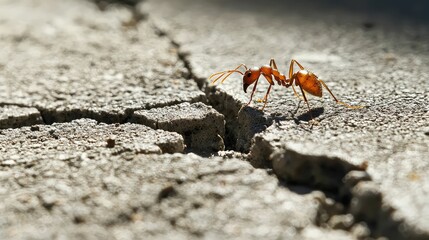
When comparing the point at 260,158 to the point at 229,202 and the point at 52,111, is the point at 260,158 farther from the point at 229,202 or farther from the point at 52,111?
the point at 52,111

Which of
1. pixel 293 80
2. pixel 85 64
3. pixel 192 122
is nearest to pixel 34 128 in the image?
pixel 192 122

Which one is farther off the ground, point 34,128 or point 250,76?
point 250,76

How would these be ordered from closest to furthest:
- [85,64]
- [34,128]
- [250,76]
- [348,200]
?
1. [348,200]
2. [34,128]
3. [250,76]
4. [85,64]

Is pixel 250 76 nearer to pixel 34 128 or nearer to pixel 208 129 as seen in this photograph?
pixel 208 129

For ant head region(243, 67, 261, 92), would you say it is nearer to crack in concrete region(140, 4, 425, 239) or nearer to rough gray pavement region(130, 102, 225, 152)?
rough gray pavement region(130, 102, 225, 152)

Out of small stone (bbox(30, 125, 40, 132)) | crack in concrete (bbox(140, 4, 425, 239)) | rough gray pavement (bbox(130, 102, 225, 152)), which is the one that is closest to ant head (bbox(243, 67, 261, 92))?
rough gray pavement (bbox(130, 102, 225, 152))

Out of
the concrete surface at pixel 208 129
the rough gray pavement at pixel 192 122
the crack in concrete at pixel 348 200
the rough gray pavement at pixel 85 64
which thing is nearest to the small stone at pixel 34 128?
the concrete surface at pixel 208 129

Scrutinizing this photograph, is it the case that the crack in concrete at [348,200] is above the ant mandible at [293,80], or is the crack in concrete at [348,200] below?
below

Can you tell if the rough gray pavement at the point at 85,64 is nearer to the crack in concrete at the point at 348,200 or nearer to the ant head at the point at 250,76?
the ant head at the point at 250,76
